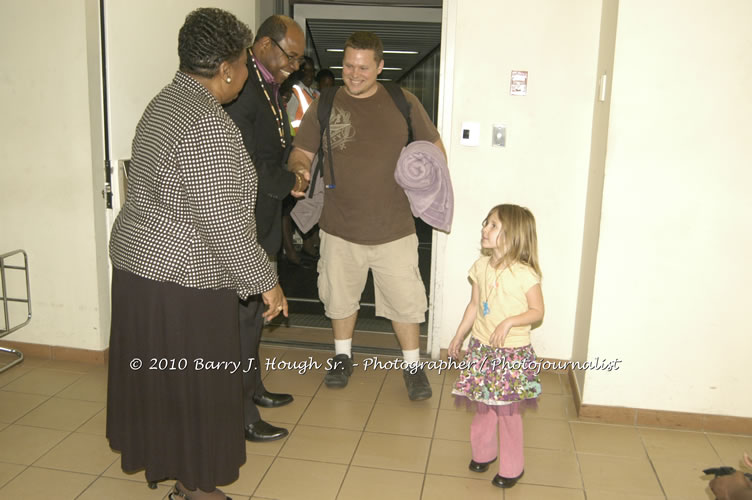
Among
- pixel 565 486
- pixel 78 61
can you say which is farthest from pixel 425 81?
pixel 565 486

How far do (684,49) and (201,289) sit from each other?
Result: 2.09 metres

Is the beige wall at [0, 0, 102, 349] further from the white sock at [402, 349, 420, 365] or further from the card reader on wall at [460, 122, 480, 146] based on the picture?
the card reader on wall at [460, 122, 480, 146]

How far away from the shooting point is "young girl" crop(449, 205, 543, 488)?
2.29 meters

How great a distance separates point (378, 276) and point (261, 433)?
0.94 m

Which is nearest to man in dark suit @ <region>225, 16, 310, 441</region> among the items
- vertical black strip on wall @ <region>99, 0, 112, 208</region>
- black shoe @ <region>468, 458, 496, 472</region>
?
black shoe @ <region>468, 458, 496, 472</region>

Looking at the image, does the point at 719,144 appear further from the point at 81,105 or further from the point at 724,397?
the point at 81,105

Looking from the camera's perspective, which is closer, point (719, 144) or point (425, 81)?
point (719, 144)

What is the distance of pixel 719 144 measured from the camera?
2666 millimetres

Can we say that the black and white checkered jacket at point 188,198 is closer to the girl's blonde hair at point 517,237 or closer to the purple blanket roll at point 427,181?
the girl's blonde hair at point 517,237

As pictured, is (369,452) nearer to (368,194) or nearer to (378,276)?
(378,276)

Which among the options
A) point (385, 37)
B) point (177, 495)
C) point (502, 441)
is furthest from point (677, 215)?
point (385, 37)

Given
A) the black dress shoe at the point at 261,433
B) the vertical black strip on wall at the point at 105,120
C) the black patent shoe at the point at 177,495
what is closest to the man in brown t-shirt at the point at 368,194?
the black dress shoe at the point at 261,433

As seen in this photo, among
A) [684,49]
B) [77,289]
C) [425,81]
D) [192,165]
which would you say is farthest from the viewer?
[425,81]

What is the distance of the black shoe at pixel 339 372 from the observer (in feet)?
10.7
